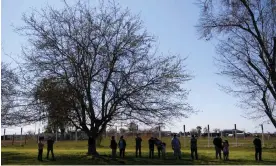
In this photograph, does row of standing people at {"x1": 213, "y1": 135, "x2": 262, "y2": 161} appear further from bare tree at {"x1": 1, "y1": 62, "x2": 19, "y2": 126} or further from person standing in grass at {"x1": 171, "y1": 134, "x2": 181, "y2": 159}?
bare tree at {"x1": 1, "y1": 62, "x2": 19, "y2": 126}

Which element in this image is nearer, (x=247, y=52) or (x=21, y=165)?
(x=21, y=165)

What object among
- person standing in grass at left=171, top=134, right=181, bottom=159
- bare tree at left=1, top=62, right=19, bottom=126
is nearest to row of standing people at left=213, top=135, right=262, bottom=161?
person standing in grass at left=171, top=134, right=181, bottom=159

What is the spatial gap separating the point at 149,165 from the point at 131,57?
733 cm

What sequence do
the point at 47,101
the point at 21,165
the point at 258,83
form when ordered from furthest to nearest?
the point at 258,83 → the point at 47,101 → the point at 21,165

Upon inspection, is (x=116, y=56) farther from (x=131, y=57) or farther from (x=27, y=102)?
(x=27, y=102)

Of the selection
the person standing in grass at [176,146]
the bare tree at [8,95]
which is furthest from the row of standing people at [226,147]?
the bare tree at [8,95]

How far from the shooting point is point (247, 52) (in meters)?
26.7

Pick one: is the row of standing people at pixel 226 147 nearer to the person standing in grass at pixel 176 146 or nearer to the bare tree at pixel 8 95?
the person standing in grass at pixel 176 146

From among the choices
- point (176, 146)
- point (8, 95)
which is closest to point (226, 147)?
point (176, 146)

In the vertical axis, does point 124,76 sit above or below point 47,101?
above

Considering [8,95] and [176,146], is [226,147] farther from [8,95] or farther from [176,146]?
[8,95]

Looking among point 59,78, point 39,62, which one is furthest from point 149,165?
point 39,62

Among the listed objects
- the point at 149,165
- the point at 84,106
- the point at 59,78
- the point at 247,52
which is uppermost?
the point at 247,52

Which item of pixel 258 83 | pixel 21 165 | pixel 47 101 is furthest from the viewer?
pixel 258 83
